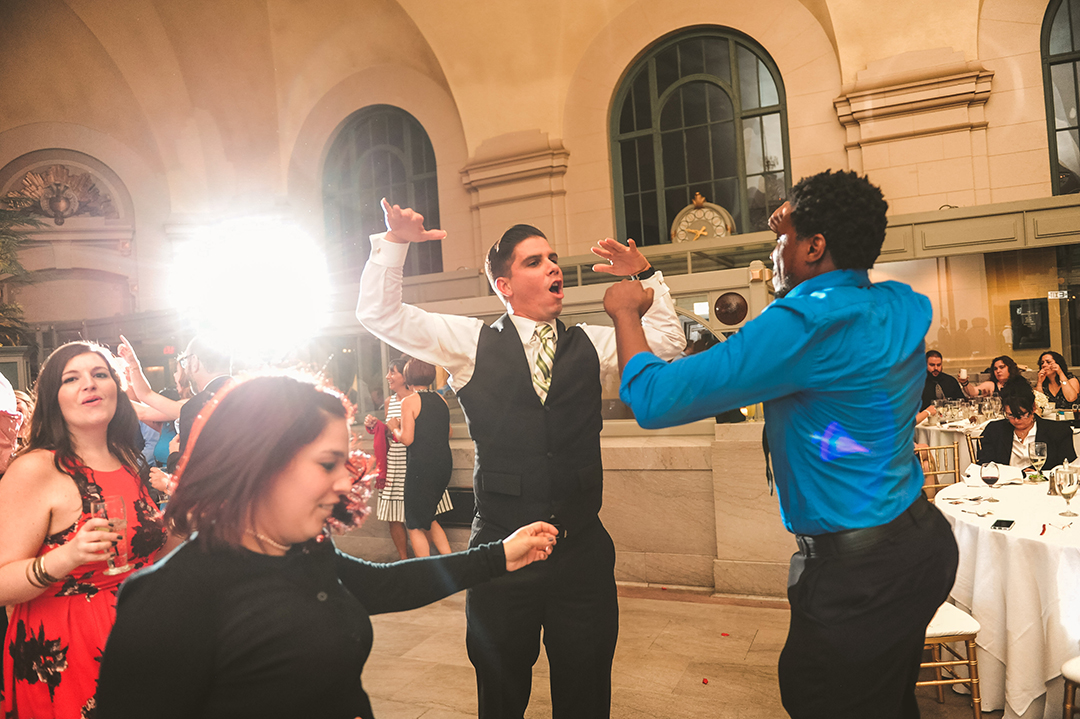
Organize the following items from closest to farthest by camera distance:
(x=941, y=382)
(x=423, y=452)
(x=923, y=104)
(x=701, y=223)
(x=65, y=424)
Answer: (x=65, y=424), (x=423, y=452), (x=941, y=382), (x=923, y=104), (x=701, y=223)

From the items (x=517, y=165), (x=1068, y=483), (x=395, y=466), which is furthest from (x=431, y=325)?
(x=517, y=165)

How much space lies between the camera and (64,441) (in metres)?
1.95

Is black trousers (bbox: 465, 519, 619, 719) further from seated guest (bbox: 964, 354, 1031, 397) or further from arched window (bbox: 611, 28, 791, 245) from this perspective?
arched window (bbox: 611, 28, 791, 245)

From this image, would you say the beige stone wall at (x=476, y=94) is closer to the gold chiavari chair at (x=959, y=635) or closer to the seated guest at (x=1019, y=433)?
the seated guest at (x=1019, y=433)

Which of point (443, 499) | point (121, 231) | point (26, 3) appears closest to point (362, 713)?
point (443, 499)

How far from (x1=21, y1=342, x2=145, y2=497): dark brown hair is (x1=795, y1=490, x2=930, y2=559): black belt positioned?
1.83 metres

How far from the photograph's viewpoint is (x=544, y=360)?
218 cm

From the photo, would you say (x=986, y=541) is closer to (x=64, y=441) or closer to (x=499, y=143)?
(x=64, y=441)

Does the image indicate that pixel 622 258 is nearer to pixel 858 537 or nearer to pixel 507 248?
pixel 507 248

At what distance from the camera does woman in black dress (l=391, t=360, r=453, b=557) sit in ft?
16.3

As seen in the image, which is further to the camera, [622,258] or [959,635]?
[959,635]

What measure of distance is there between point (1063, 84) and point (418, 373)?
8.47m

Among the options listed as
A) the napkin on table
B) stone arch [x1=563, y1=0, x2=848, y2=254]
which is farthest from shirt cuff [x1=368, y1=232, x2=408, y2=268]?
stone arch [x1=563, y1=0, x2=848, y2=254]

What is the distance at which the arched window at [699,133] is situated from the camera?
9.73m
